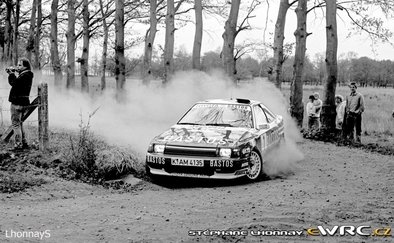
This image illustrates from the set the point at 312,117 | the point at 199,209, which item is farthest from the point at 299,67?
the point at 199,209

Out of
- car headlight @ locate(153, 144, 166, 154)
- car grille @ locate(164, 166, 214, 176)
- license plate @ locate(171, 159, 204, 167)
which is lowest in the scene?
car grille @ locate(164, 166, 214, 176)

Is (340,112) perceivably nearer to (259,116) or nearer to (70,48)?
(259,116)

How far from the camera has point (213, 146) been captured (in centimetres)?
923

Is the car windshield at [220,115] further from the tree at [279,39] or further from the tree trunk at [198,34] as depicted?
the tree trunk at [198,34]

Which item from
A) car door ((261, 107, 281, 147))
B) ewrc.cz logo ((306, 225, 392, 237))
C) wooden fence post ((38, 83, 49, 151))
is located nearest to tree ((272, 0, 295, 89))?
car door ((261, 107, 281, 147))

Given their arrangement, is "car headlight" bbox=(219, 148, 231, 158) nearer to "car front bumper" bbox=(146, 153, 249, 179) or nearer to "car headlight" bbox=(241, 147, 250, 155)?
"car front bumper" bbox=(146, 153, 249, 179)

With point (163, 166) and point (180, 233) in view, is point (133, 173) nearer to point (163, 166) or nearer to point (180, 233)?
point (163, 166)

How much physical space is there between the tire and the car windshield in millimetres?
799

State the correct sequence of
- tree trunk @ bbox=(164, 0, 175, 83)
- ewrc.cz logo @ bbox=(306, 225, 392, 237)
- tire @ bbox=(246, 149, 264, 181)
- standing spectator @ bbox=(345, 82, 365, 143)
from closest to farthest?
ewrc.cz logo @ bbox=(306, 225, 392, 237) → tire @ bbox=(246, 149, 264, 181) → standing spectator @ bbox=(345, 82, 365, 143) → tree trunk @ bbox=(164, 0, 175, 83)

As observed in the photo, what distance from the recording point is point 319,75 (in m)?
131

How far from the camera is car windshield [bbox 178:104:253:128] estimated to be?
10523 millimetres

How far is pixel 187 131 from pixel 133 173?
1.35m

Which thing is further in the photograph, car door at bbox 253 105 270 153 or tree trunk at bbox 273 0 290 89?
tree trunk at bbox 273 0 290 89

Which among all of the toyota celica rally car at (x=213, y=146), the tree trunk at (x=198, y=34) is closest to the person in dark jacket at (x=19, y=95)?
the toyota celica rally car at (x=213, y=146)
